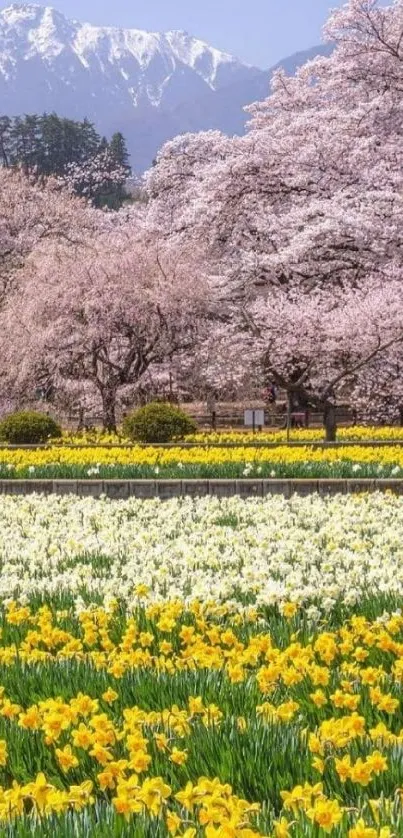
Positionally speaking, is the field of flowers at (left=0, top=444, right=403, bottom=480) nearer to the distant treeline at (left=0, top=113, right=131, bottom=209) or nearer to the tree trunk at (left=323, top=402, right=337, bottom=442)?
the tree trunk at (left=323, top=402, right=337, bottom=442)

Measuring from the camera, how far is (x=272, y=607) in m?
5.98

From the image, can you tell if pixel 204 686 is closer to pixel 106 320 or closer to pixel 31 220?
pixel 106 320

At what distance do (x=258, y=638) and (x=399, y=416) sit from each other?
75.0ft

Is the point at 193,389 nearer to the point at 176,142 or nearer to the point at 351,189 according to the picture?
the point at 351,189

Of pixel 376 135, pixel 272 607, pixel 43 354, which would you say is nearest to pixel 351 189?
pixel 376 135

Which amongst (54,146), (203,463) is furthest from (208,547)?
(54,146)

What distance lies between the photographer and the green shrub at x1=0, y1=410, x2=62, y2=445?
20.4 metres

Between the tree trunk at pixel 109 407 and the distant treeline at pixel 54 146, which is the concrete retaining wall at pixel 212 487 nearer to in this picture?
the tree trunk at pixel 109 407

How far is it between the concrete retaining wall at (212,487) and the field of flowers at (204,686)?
355 cm

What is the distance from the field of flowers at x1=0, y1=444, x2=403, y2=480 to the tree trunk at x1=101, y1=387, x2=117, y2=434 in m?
7.26

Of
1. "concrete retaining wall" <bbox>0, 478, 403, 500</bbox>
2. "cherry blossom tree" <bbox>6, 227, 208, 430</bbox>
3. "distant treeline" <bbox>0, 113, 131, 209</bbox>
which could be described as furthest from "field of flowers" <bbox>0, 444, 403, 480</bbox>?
"distant treeline" <bbox>0, 113, 131, 209</bbox>

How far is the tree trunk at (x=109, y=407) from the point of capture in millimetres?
24109

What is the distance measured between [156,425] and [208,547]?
11.6 m

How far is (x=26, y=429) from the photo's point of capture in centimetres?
2044
